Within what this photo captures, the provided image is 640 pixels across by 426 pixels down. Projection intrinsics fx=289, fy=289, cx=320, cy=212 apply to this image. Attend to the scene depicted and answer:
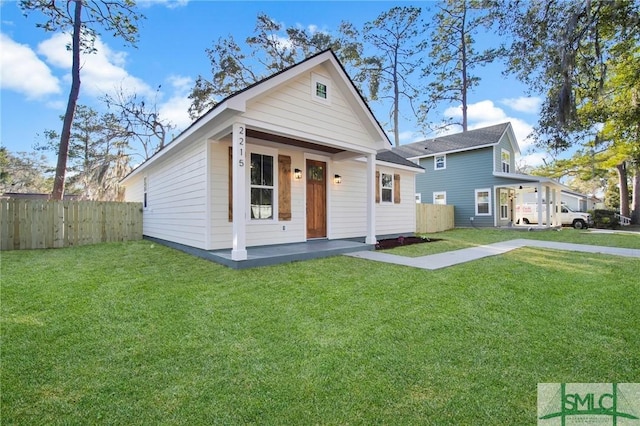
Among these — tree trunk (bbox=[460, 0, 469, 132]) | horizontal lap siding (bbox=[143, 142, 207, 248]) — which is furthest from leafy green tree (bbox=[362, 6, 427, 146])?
horizontal lap siding (bbox=[143, 142, 207, 248])

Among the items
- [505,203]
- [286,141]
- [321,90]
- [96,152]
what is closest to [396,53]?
[505,203]

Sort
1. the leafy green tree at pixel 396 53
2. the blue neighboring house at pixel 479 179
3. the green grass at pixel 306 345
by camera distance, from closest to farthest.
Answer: the green grass at pixel 306 345 < the blue neighboring house at pixel 479 179 < the leafy green tree at pixel 396 53

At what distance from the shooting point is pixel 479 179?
667 inches

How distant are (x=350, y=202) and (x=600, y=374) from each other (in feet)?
25.4

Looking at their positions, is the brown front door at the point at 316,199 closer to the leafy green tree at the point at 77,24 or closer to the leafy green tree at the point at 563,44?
the leafy green tree at the point at 563,44

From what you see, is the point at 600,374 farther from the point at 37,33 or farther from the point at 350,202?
the point at 37,33

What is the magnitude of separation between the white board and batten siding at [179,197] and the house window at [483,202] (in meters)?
15.7

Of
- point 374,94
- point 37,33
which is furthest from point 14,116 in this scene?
point 374,94

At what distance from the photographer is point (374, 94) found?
71.1ft

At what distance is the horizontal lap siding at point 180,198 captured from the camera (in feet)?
23.0

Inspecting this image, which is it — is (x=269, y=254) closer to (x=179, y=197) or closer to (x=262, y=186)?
(x=262, y=186)

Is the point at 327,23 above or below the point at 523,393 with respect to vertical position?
above

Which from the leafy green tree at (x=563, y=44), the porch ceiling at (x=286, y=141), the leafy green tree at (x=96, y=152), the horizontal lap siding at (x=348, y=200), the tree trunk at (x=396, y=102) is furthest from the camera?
the tree trunk at (x=396, y=102)

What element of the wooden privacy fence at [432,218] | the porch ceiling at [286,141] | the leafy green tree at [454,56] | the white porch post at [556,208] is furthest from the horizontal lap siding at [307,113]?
the leafy green tree at [454,56]
